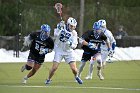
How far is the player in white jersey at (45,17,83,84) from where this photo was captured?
2056cm

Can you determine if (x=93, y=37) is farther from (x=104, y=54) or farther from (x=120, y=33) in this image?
(x=120, y=33)

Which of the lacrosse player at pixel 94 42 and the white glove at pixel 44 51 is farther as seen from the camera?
the lacrosse player at pixel 94 42

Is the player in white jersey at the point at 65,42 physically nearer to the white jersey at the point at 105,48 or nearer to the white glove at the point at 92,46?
the white glove at the point at 92,46

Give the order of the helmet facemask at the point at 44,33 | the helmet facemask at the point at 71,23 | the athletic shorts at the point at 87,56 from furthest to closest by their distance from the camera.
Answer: the athletic shorts at the point at 87,56, the helmet facemask at the point at 44,33, the helmet facemask at the point at 71,23

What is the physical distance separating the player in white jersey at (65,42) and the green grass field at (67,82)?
2.26 feet

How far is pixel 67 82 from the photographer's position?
71.8 feet

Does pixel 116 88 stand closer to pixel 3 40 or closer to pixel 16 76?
pixel 16 76

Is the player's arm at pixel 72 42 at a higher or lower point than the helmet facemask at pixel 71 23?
lower

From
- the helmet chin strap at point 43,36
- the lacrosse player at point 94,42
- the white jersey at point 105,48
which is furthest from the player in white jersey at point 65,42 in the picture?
the white jersey at point 105,48

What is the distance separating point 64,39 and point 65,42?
100 millimetres

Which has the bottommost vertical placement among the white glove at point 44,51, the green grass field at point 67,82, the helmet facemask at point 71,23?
the green grass field at point 67,82

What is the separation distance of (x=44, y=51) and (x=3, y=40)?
1582 cm

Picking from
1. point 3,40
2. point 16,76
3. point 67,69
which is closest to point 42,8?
point 3,40

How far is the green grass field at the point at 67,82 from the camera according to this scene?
1866 centimetres
